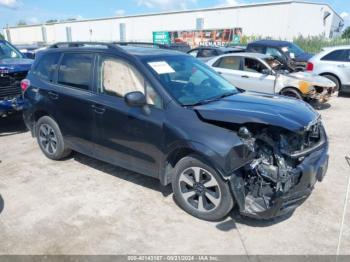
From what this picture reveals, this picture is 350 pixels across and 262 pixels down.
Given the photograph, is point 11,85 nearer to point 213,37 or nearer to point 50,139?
point 50,139

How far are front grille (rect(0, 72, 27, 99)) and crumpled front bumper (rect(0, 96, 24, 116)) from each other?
0.45 feet

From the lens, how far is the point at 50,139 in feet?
18.0

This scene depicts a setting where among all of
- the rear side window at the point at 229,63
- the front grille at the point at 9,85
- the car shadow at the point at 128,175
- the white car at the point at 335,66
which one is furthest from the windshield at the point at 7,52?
the white car at the point at 335,66

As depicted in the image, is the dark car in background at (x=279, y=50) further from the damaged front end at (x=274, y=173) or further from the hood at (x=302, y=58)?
the damaged front end at (x=274, y=173)

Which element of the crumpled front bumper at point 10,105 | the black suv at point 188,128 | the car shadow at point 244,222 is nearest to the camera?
the black suv at point 188,128

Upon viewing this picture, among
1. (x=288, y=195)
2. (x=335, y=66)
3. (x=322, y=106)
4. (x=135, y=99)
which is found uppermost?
(x=135, y=99)

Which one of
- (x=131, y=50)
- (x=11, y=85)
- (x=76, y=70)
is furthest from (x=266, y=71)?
(x=11, y=85)

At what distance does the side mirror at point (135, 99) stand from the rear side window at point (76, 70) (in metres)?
1.08

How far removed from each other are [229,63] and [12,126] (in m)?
5.96

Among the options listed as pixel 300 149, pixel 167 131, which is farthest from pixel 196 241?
pixel 300 149

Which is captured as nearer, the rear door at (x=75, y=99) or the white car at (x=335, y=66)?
the rear door at (x=75, y=99)

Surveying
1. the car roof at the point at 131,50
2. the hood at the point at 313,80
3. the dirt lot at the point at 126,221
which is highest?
the car roof at the point at 131,50

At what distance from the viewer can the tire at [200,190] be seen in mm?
3570

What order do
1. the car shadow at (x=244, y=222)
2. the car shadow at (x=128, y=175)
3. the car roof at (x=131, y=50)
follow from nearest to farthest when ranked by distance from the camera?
the car shadow at (x=244, y=222), the car roof at (x=131, y=50), the car shadow at (x=128, y=175)
